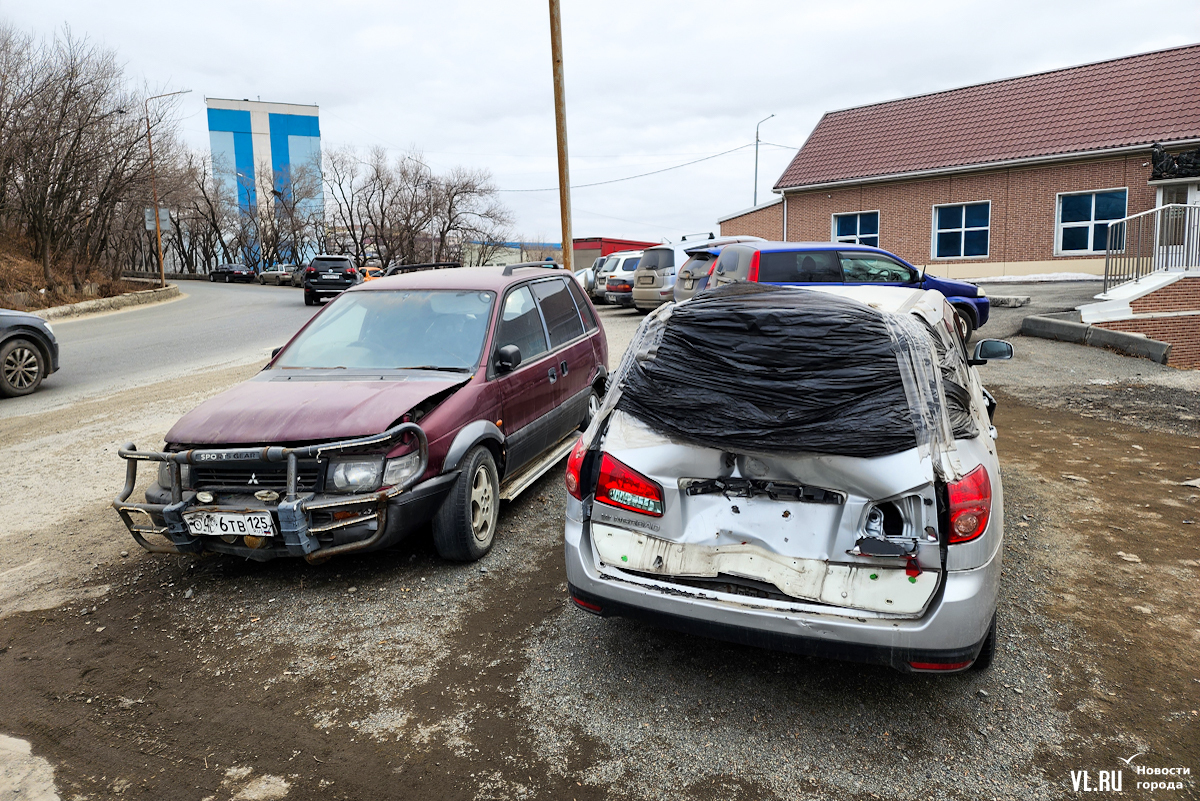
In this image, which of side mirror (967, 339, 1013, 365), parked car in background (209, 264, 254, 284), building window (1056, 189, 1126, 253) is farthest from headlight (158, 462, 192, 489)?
parked car in background (209, 264, 254, 284)

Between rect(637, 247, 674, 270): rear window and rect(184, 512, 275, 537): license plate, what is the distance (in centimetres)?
1572

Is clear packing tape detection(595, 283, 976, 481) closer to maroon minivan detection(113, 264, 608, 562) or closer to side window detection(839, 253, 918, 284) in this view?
maroon minivan detection(113, 264, 608, 562)

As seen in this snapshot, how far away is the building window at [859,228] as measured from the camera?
1083 inches

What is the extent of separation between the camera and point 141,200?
1373 inches

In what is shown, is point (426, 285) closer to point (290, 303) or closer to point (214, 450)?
point (214, 450)

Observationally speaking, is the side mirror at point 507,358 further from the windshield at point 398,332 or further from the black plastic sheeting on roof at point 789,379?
the black plastic sheeting on roof at point 789,379

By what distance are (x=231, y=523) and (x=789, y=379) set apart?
2.90 meters

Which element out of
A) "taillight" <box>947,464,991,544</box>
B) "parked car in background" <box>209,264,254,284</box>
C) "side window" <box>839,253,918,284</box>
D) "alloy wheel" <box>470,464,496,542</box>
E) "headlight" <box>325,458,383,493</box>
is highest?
"parked car in background" <box>209,264,254,284</box>

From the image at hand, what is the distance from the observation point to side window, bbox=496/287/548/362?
18.0 ft

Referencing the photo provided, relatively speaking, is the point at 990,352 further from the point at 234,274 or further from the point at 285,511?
the point at 234,274

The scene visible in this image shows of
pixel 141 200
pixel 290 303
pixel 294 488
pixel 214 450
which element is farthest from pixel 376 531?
pixel 141 200

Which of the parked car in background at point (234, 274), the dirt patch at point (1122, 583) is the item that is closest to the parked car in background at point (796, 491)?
the dirt patch at point (1122, 583)

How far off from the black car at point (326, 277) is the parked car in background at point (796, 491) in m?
26.1

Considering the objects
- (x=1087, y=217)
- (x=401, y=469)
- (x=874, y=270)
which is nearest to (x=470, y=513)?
(x=401, y=469)
